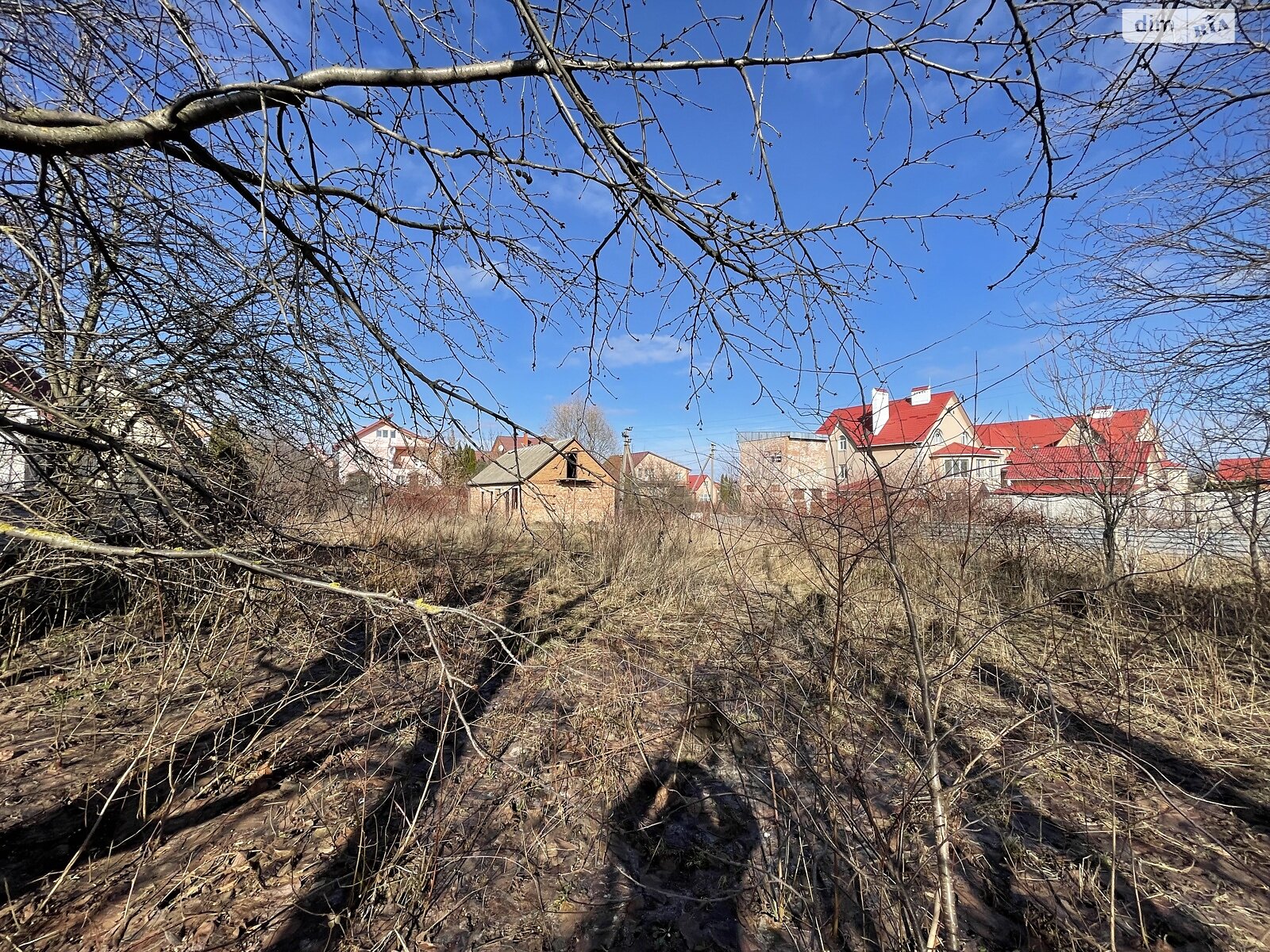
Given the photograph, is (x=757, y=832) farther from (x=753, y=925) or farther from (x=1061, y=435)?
(x=1061, y=435)

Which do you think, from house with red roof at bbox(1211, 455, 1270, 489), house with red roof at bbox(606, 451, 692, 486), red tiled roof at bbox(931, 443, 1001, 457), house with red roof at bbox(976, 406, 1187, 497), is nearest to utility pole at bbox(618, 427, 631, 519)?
house with red roof at bbox(606, 451, 692, 486)

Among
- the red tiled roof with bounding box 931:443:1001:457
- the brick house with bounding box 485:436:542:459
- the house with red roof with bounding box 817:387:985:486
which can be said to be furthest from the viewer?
the red tiled roof with bounding box 931:443:1001:457

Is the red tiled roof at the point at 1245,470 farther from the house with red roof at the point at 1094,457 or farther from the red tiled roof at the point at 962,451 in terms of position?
the red tiled roof at the point at 962,451

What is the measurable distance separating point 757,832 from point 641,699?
4.81ft

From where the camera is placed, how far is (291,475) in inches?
125

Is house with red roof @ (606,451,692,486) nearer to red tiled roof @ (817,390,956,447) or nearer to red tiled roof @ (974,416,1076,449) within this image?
red tiled roof @ (817,390,956,447)

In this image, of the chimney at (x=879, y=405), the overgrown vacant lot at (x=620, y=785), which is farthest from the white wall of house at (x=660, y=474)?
the chimney at (x=879, y=405)

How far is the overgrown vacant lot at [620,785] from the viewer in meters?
1.94

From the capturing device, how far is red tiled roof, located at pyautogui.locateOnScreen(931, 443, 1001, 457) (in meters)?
2.62

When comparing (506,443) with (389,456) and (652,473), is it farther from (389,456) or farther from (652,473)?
(652,473)

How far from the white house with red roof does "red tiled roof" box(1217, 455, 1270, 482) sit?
241 inches

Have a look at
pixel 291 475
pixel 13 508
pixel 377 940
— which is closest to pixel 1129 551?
pixel 377 940

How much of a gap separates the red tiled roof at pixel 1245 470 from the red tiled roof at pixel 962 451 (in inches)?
111

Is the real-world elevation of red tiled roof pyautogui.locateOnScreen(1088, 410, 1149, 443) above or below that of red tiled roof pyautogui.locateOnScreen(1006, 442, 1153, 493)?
above
